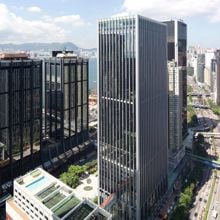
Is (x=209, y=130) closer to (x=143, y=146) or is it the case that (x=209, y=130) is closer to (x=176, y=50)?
(x=176, y=50)

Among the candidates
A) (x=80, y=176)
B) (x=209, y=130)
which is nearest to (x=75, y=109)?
(x=80, y=176)

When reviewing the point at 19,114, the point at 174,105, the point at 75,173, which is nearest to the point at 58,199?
the point at 19,114

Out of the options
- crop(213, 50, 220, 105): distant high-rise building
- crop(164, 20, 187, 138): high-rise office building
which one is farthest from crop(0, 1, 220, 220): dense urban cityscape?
crop(213, 50, 220, 105): distant high-rise building

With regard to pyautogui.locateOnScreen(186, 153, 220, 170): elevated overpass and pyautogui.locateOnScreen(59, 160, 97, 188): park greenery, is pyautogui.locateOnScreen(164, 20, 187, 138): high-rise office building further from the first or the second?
pyautogui.locateOnScreen(59, 160, 97, 188): park greenery

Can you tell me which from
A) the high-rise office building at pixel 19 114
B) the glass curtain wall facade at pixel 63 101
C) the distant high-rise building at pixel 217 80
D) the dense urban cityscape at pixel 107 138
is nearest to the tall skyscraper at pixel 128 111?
the dense urban cityscape at pixel 107 138

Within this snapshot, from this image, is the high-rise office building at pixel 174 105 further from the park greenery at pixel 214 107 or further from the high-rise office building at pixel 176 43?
the park greenery at pixel 214 107
